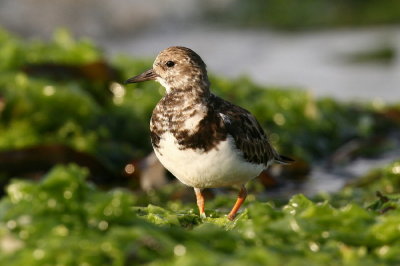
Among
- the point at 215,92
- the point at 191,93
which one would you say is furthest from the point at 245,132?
the point at 215,92

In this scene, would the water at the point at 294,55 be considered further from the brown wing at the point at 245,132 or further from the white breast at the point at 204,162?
the white breast at the point at 204,162

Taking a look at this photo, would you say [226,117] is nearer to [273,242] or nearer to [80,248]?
[273,242]

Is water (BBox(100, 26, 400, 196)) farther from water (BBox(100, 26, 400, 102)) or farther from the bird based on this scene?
the bird

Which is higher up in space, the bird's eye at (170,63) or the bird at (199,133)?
the bird's eye at (170,63)

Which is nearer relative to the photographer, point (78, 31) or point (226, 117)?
point (226, 117)

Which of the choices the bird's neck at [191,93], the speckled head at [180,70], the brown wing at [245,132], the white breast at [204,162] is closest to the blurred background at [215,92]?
the white breast at [204,162]

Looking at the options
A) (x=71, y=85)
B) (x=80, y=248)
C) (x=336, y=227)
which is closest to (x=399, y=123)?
(x=71, y=85)

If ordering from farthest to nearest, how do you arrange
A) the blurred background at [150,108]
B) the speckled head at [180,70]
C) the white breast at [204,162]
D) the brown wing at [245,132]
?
1. the blurred background at [150,108]
2. the speckled head at [180,70]
3. the brown wing at [245,132]
4. the white breast at [204,162]
